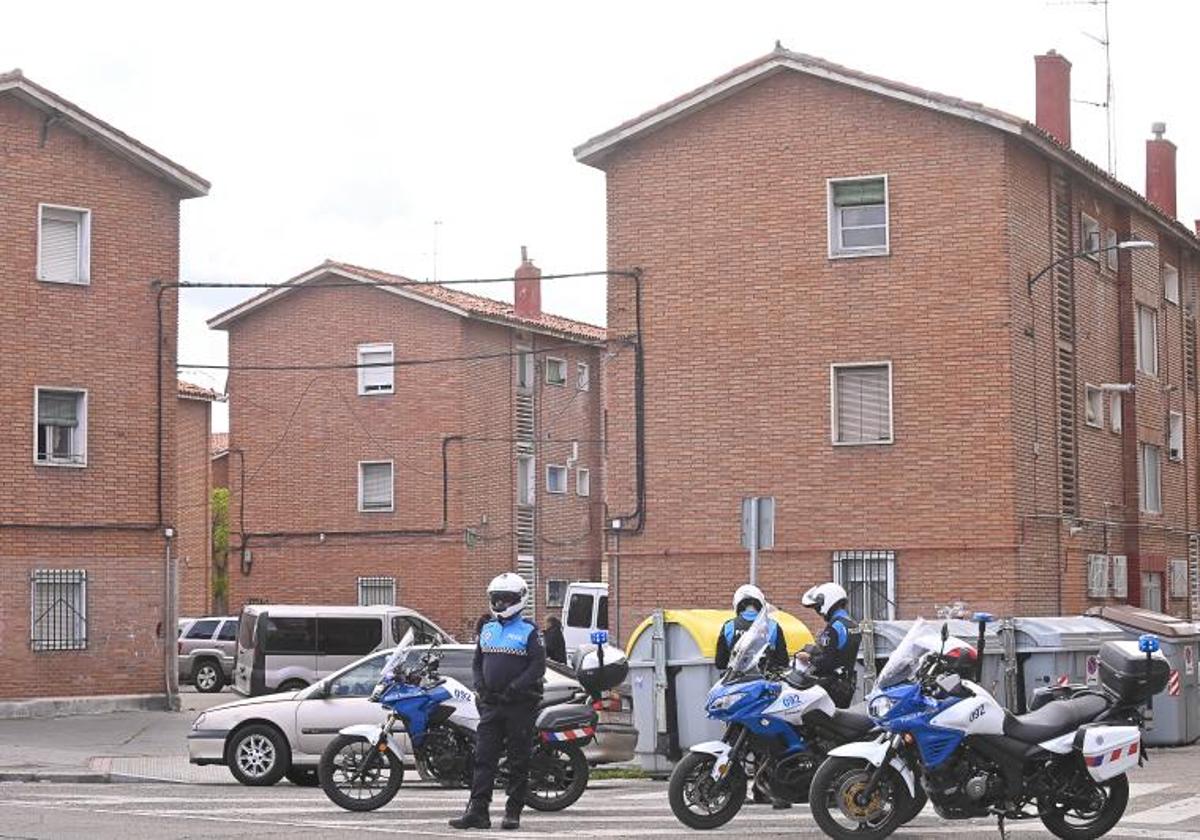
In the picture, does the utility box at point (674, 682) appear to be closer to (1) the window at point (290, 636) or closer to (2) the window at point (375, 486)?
(1) the window at point (290, 636)

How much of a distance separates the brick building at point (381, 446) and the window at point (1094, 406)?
15341mm

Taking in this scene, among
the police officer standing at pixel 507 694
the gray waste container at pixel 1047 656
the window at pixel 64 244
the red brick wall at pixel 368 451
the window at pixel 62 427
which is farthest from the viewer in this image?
the red brick wall at pixel 368 451

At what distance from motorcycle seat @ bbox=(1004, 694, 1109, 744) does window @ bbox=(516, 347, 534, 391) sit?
36614mm

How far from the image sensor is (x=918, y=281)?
28.8 meters

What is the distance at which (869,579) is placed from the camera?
94.5 feet

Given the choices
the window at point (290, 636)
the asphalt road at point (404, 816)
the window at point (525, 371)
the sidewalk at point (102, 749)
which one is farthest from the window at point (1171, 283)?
the asphalt road at point (404, 816)

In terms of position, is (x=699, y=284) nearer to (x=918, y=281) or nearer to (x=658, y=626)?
(x=918, y=281)

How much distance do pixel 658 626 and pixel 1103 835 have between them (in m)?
7.53

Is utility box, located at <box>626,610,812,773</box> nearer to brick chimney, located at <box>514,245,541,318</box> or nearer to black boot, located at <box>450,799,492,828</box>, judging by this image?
black boot, located at <box>450,799,492,828</box>

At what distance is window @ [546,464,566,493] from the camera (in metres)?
50.7

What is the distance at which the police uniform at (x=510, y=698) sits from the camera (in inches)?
549

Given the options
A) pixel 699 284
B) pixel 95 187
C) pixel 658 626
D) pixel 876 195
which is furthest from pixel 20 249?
pixel 658 626

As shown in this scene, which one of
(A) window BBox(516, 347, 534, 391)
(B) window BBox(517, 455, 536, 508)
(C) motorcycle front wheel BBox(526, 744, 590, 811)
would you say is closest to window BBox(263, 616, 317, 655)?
(B) window BBox(517, 455, 536, 508)

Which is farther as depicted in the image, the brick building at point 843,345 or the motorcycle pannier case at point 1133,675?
the brick building at point 843,345
